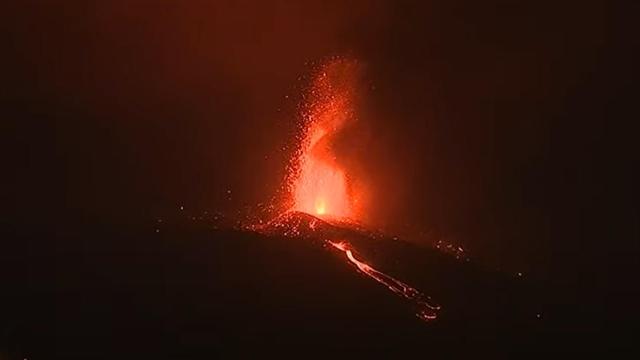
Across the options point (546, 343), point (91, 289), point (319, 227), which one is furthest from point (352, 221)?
point (91, 289)

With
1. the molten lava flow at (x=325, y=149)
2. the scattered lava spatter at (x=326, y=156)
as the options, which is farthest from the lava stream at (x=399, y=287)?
the molten lava flow at (x=325, y=149)

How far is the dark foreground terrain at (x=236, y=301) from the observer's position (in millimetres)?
11609

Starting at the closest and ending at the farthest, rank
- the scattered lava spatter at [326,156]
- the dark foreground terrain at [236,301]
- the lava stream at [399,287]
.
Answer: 1. the dark foreground terrain at [236,301]
2. the lava stream at [399,287]
3. the scattered lava spatter at [326,156]

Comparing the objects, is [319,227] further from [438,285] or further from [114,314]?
[114,314]

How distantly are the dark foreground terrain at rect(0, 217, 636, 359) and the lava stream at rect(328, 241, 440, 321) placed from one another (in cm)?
20

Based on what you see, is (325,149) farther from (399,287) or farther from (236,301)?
(236,301)

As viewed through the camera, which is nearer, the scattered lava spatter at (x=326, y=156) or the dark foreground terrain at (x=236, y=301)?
the dark foreground terrain at (x=236, y=301)

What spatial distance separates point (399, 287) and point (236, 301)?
3043mm

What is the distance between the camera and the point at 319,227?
15.4 meters

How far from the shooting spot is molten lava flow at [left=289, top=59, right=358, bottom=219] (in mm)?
17000

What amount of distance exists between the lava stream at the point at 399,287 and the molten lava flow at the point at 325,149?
2.20 meters

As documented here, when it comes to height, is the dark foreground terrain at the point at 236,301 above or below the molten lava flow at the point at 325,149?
below

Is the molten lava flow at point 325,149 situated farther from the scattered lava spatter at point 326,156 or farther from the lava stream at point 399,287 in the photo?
the lava stream at point 399,287

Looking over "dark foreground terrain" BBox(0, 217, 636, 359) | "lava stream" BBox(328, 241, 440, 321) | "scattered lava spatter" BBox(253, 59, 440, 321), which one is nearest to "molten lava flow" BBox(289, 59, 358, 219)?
"scattered lava spatter" BBox(253, 59, 440, 321)
